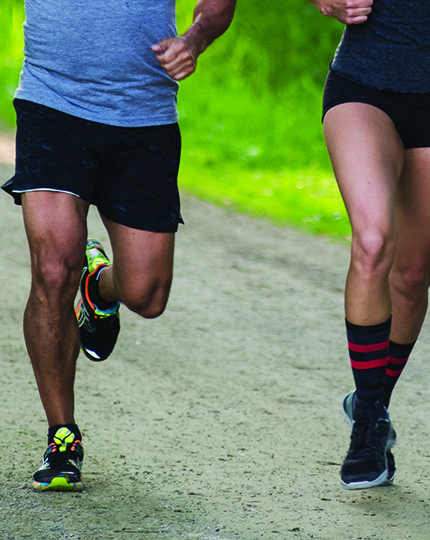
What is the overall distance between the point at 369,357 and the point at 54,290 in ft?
3.81

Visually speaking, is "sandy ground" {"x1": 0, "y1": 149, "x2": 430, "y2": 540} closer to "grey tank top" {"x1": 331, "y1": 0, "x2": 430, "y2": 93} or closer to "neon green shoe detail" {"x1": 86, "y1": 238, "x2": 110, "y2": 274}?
"neon green shoe detail" {"x1": 86, "y1": 238, "x2": 110, "y2": 274}

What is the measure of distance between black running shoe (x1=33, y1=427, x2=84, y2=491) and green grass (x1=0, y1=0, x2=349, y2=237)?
581 centimetres

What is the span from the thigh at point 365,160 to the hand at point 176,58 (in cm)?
55

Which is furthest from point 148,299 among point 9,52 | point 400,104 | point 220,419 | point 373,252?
point 9,52

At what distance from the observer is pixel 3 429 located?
177 inches

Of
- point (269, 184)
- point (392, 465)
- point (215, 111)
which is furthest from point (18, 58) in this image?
point (392, 465)

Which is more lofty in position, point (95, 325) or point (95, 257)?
point (95, 257)

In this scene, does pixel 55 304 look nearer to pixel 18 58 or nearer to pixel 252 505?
pixel 252 505

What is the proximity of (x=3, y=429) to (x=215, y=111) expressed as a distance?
10.5 m

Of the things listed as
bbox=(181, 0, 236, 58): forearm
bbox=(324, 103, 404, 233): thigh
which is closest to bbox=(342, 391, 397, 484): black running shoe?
bbox=(324, 103, 404, 233): thigh

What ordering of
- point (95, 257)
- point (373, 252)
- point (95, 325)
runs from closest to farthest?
1. point (373, 252)
2. point (95, 325)
3. point (95, 257)

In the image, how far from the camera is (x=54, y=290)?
3605 mm

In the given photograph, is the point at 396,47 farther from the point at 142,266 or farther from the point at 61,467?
the point at 61,467

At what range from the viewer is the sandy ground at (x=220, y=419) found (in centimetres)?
343
